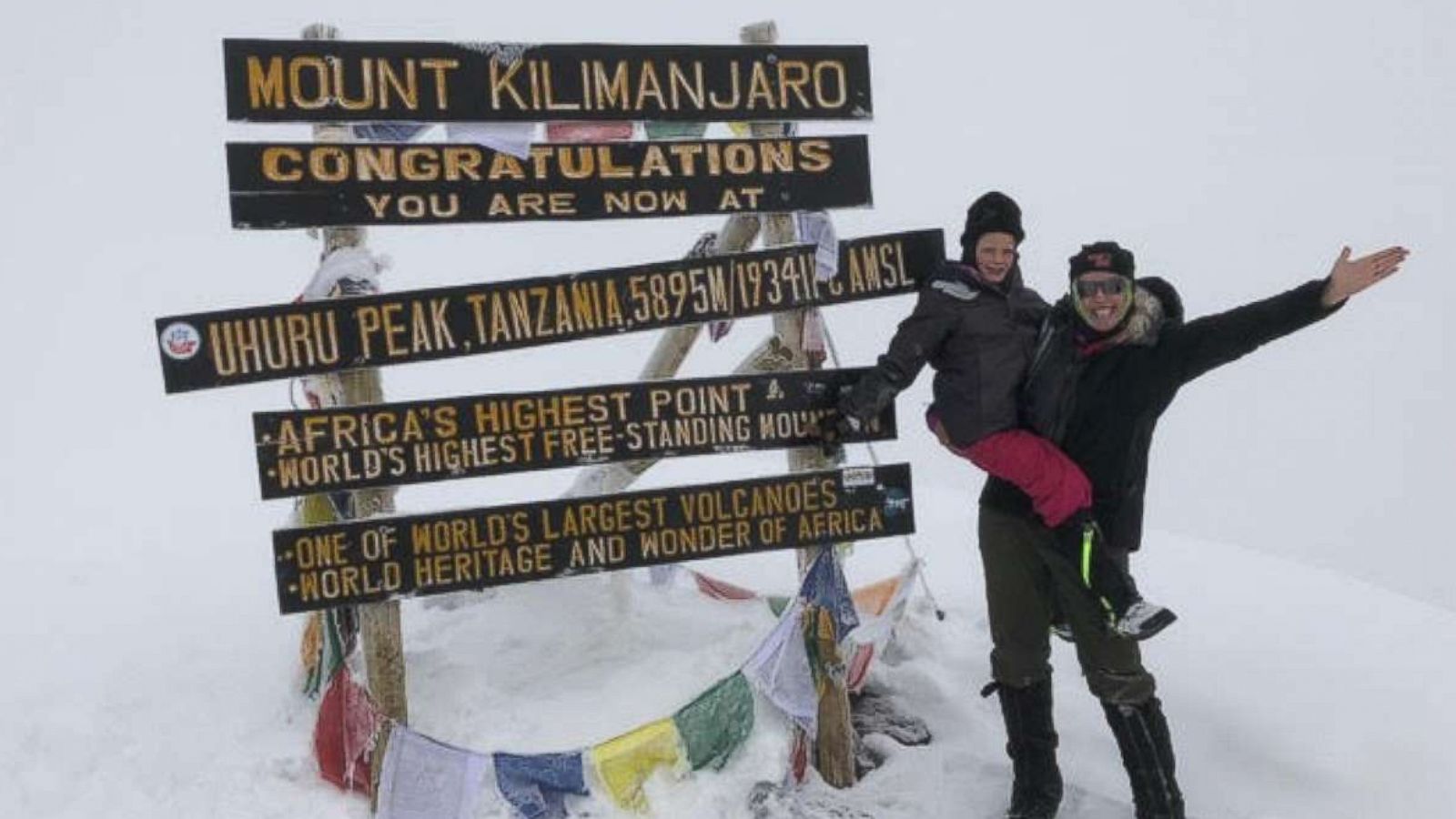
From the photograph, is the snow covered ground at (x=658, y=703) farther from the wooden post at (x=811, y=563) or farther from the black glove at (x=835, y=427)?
the black glove at (x=835, y=427)

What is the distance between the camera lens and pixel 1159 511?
47.5 m

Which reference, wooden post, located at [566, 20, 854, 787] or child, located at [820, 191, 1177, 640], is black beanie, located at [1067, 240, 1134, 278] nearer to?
child, located at [820, 191, 1177, 640]

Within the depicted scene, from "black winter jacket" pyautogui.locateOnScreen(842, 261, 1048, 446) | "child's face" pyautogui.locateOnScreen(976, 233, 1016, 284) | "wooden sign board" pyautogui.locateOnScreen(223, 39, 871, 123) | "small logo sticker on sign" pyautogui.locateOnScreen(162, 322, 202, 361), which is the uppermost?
"wooden sign board" pyautogui.locateOnScreen(223, 39, 871, 123)

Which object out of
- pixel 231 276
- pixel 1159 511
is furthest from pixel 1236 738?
pixel 231 276

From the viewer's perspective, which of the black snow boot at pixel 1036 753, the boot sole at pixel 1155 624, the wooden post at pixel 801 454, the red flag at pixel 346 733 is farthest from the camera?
the wooden post at pixel 801 454

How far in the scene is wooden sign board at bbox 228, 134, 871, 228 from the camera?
13.7 ft

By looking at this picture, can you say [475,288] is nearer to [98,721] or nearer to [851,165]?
[851,165]


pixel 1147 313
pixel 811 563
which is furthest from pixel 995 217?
pixel 811 563

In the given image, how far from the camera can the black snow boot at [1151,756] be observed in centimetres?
425

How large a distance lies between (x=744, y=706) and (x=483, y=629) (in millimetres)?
1550

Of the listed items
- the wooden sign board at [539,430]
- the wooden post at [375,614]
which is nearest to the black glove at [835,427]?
the wooden sign board at [539,430]

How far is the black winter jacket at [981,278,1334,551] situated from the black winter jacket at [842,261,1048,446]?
4.3 inches

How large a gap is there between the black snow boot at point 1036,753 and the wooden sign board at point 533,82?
2552 mm

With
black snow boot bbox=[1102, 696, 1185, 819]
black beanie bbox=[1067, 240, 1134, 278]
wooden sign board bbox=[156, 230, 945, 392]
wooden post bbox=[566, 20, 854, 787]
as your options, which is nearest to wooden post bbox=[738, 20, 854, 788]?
wooden post bbox=[566, 20, 854, 787]
